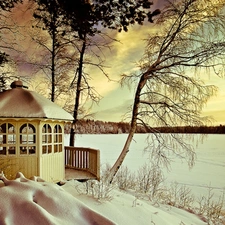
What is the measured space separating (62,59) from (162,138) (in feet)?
15.3

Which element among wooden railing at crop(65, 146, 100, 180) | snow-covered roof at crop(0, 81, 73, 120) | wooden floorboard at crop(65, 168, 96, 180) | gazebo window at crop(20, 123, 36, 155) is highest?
snow-covered roof at crop(0, 81, 73, 120)

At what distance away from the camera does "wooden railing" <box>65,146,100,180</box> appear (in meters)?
7.43

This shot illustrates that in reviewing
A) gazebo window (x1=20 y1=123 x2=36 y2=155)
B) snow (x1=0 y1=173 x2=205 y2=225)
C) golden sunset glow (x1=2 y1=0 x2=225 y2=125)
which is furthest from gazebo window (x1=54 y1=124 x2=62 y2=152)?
golden sunset glow (x1=2 y1=0 x2=225 y2=125)

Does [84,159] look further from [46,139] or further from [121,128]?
[121,128]

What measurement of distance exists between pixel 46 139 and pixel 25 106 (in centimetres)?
97

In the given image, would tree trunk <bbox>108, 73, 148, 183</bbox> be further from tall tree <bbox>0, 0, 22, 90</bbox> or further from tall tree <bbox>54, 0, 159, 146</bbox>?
tall tree <bbox>0, 0, 22, 90</bbox>

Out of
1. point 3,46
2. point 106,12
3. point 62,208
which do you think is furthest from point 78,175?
point 3,46

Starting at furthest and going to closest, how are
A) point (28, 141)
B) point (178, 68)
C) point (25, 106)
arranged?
point (178, 68)
point (28, 141)
point (25, 106)

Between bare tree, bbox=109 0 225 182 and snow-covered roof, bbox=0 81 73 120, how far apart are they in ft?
10.4

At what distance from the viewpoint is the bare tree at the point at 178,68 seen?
29.1 ft

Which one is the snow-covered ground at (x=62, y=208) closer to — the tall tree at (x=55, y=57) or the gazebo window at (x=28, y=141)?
the gazebo window at (x=28, y=141)

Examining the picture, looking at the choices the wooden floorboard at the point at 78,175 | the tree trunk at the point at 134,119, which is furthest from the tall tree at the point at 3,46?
the tree trunk at the point at 134,119

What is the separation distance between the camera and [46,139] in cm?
697

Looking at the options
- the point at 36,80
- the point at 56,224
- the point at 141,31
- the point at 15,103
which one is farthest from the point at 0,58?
the point at 56,224
